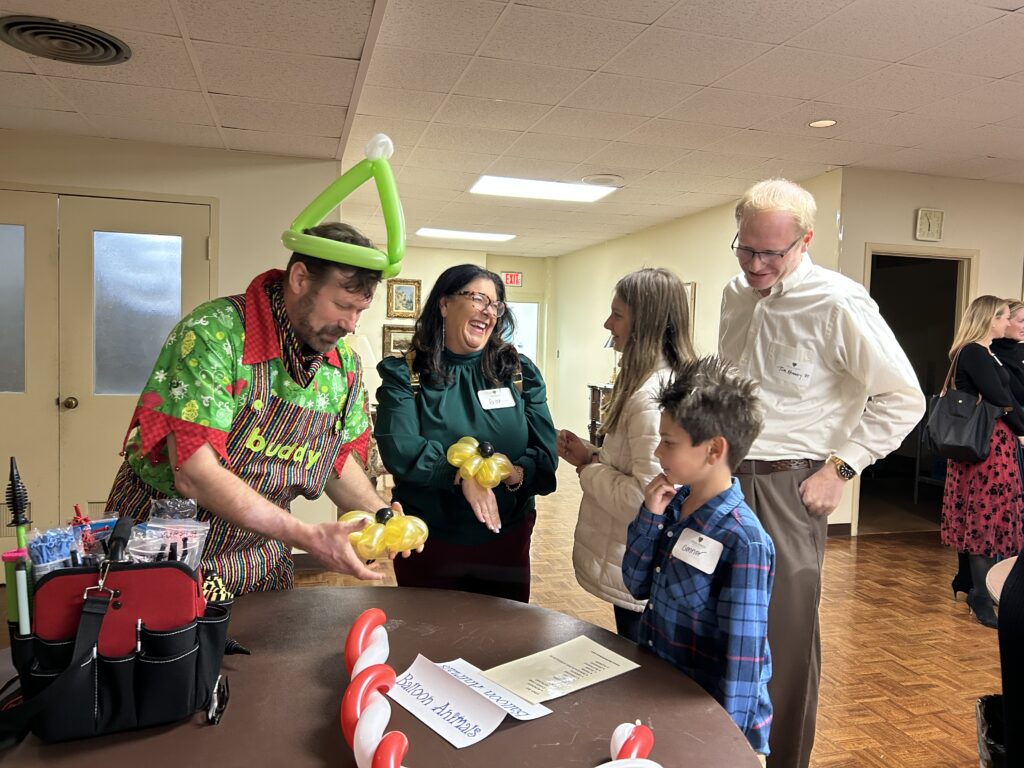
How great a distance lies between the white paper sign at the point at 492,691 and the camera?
1.11 m

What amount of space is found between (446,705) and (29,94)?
12.5ft

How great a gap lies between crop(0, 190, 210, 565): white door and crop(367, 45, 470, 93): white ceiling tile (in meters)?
1.47

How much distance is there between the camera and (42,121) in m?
3.96

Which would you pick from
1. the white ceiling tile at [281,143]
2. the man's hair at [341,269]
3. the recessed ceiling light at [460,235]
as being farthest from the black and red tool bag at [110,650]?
the recessed ceiling light at [460,235]

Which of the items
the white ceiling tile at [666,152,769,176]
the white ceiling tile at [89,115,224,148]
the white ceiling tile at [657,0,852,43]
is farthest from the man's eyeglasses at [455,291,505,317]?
the white ceiling tile at [666,152,769,176]

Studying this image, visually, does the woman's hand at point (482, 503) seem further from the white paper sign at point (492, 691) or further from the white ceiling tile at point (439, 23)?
the white ceiling tile at point (439, 23)

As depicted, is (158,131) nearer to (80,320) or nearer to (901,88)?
(80,320)

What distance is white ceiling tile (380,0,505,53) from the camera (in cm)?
295

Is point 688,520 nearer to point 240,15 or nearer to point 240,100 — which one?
point 240,15

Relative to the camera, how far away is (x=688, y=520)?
146 cm

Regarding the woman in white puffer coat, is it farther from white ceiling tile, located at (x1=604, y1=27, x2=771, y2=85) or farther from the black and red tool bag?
white ceiling tile, located at (x1=604, y1=27, x2=771, y2=85)

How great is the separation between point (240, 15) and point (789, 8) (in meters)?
2.13

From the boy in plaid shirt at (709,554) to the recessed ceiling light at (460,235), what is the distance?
7.86 meters

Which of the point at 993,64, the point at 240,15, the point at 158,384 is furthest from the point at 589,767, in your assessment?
the point at 993,64
